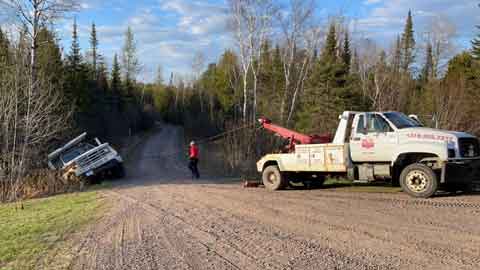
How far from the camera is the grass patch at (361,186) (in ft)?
46.4

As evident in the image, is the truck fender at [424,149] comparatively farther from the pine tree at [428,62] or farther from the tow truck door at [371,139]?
the pine tree at [428,62]

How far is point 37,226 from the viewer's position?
1107cm

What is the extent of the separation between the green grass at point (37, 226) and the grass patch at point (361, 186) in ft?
25.5

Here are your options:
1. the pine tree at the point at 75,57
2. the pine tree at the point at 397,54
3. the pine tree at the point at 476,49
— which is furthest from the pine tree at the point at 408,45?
the pine tree at the point at 75,57

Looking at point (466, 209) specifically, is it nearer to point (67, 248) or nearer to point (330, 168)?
point (330, 168)

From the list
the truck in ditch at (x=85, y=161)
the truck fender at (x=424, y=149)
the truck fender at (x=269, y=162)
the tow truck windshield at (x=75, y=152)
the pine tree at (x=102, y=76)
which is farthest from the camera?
the pine tree at (x=102, y=76)

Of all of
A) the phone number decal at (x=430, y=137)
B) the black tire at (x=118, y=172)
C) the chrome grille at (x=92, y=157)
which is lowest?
the black tire at (x=118, y=172)

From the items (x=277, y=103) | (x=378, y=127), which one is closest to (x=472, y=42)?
(x=277, y=103)

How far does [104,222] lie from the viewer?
1049 cm

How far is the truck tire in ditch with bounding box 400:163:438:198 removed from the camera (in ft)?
38.7

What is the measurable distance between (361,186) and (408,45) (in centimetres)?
5434

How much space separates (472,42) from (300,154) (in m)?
31.0

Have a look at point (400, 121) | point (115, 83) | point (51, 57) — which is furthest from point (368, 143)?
point (115, 83)

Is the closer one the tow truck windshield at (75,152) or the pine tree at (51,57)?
the tow truck windshield at (75,152)
